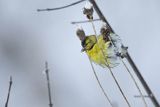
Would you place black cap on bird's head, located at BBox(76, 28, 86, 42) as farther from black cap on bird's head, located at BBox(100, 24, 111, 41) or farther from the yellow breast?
black cap on bird's head, located at BBox(100, 24, 111, 41)

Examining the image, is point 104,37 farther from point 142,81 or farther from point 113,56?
point 142,81

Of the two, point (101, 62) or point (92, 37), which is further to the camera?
point (101, 62)

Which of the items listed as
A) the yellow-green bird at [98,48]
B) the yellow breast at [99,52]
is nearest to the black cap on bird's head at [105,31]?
the yellow-green bird at [98,48]

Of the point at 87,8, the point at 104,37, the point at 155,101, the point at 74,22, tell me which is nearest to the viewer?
the point at 155,101

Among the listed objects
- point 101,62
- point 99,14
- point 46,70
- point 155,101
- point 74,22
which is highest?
point 46,70

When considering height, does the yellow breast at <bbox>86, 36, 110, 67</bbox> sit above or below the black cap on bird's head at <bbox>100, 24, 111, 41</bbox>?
above

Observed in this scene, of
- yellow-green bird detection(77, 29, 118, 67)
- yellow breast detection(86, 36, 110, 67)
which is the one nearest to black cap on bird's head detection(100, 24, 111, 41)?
yellow-green bird detection(77, 29, 118, 67)

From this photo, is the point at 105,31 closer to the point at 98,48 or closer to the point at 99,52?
the point at 98,48

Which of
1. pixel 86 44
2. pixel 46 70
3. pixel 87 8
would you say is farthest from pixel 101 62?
pixel 46 70
